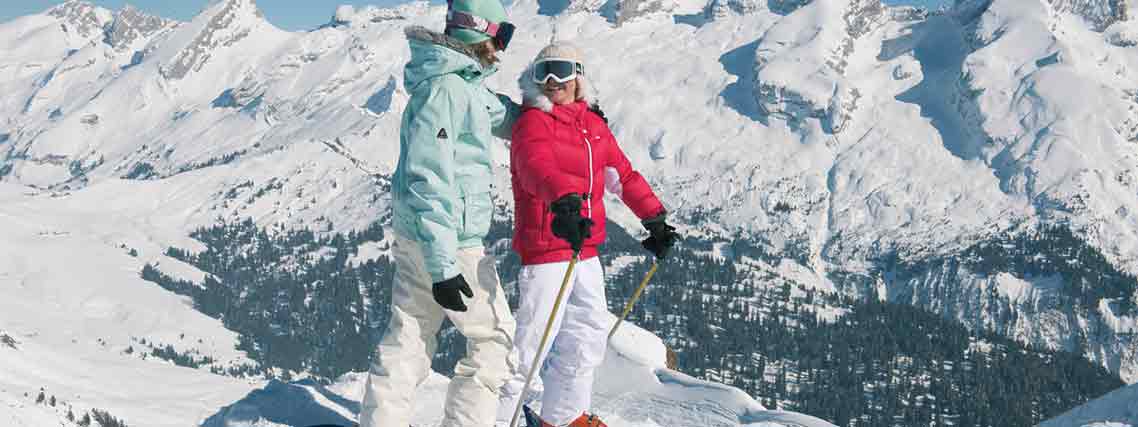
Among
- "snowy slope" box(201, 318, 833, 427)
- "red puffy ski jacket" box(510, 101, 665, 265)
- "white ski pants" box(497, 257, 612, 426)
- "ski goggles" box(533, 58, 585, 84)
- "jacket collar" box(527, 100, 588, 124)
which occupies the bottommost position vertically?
"snowy slope" box(201, 318, 833, 427)

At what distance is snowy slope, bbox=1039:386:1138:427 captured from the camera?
899 cm

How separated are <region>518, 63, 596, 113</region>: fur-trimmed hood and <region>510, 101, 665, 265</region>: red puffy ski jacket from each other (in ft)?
0.17

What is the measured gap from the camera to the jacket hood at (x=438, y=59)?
6.30 metres

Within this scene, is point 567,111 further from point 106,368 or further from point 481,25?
point 106,368

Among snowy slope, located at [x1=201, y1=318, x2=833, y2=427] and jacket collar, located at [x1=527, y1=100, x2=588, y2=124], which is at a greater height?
jacket collar, located at [x1=527, y1=100, x2=588, y2=124]

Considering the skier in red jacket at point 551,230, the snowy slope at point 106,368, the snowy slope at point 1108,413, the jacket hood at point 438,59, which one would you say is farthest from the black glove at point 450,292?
the snowy slope at point 106,368

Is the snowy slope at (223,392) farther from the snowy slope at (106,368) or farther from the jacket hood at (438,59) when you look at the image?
the jacket hood at (438,59)

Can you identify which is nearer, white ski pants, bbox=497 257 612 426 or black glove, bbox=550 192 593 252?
black glove, bbox=550 192 593 252

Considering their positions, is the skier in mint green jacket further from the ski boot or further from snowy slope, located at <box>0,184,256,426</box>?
snowy slope, located at <box>0,184,256,426</box>

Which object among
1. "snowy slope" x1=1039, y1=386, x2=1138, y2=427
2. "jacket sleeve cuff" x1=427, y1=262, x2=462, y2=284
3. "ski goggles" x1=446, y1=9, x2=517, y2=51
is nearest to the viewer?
"jacket sleeve cuff" x1=427, y1=262, x2=462, y2=284

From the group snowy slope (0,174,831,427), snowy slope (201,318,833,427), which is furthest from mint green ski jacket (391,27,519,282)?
snowy slope (0,174,831,427)

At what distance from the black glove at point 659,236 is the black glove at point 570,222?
Result: 142 centimetres

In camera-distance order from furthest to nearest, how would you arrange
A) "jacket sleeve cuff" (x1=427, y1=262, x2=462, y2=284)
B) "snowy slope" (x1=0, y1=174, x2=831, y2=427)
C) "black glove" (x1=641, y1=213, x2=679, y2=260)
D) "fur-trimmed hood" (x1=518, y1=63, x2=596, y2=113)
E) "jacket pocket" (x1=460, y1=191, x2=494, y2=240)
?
"snowy slope" (x1=0, y1=174, x2=831, y2=427) < "black glove" (x1=641, y1=213, x2=679, y2=260) < "fur-trimmed hood" (x1=518, y1=63, x2=596, y2=113) < "jacket pocket" (x1=460, y1=191, x2=494, y2=240) < "jacket sleeve cuff" (x1=427, y1=262, x2=462, y2=284)

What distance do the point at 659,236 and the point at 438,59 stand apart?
2609 millimetres
